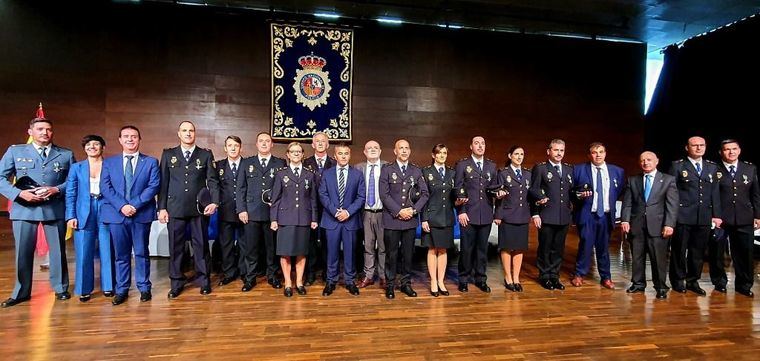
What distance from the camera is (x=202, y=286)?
140 inches

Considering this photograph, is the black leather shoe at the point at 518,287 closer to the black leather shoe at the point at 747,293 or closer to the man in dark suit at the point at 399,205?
the man in dark suit at the point at 399,205

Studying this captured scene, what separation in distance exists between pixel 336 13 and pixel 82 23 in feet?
13.3

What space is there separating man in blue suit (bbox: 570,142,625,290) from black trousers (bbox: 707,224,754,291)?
0.97m

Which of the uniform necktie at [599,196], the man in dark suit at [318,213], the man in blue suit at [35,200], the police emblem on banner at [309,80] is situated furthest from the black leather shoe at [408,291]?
the police emblem on banner at [309,80]

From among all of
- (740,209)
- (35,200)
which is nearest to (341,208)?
(35,200)

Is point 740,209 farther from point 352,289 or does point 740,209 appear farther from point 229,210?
point 229,210

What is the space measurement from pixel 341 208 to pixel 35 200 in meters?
2.40

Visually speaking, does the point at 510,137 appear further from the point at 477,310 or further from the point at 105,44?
the point at 105,44

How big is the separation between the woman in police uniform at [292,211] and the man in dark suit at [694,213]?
345cm

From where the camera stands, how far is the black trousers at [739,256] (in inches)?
149

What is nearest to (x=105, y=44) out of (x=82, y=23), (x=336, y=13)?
(x=82, y=23)

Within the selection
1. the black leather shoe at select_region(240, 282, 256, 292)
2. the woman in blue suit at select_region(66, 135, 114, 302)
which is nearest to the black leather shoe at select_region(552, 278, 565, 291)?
the black leather shoe at select_region(240, 282, 256, 292)

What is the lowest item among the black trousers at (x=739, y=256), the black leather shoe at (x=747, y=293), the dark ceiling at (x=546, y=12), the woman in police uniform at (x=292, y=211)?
the black leather shoe at (x=747, y=293)

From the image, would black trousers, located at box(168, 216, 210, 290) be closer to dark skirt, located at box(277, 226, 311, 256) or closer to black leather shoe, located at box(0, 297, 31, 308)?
dark skirt, located at box(277, 226, 311, 256)
